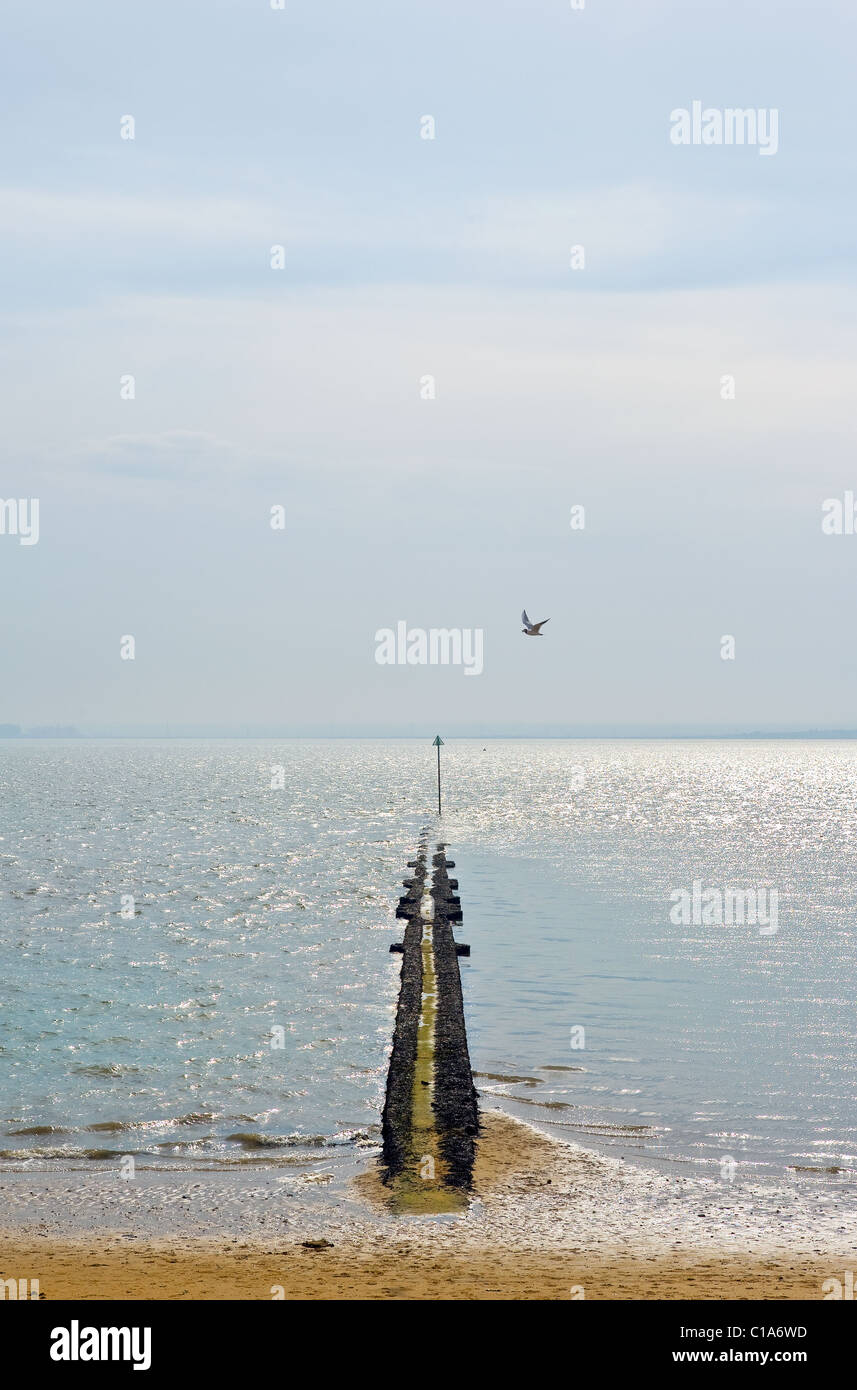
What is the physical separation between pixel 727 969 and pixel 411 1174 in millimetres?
18963

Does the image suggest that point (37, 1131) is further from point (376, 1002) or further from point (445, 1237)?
point (376, 1002)

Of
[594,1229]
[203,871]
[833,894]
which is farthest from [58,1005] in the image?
[833,894]

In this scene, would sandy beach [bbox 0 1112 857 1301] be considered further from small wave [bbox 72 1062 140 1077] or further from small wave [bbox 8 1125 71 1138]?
small wave [bbox 72 1062 140 1077]

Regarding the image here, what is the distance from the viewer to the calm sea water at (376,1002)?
18.7 metres

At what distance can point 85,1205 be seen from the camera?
593 inches

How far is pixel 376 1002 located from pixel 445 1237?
15618 mm

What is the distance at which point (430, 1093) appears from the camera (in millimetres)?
19094

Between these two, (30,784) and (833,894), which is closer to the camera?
(833,894)

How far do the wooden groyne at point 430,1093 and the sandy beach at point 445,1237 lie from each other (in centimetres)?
40

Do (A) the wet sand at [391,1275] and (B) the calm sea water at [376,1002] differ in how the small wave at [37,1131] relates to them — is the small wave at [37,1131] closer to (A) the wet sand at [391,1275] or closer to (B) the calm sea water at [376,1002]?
(B) the calm sea water at [376,1002]

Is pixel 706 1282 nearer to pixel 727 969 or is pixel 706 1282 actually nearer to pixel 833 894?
pixel 727 969
